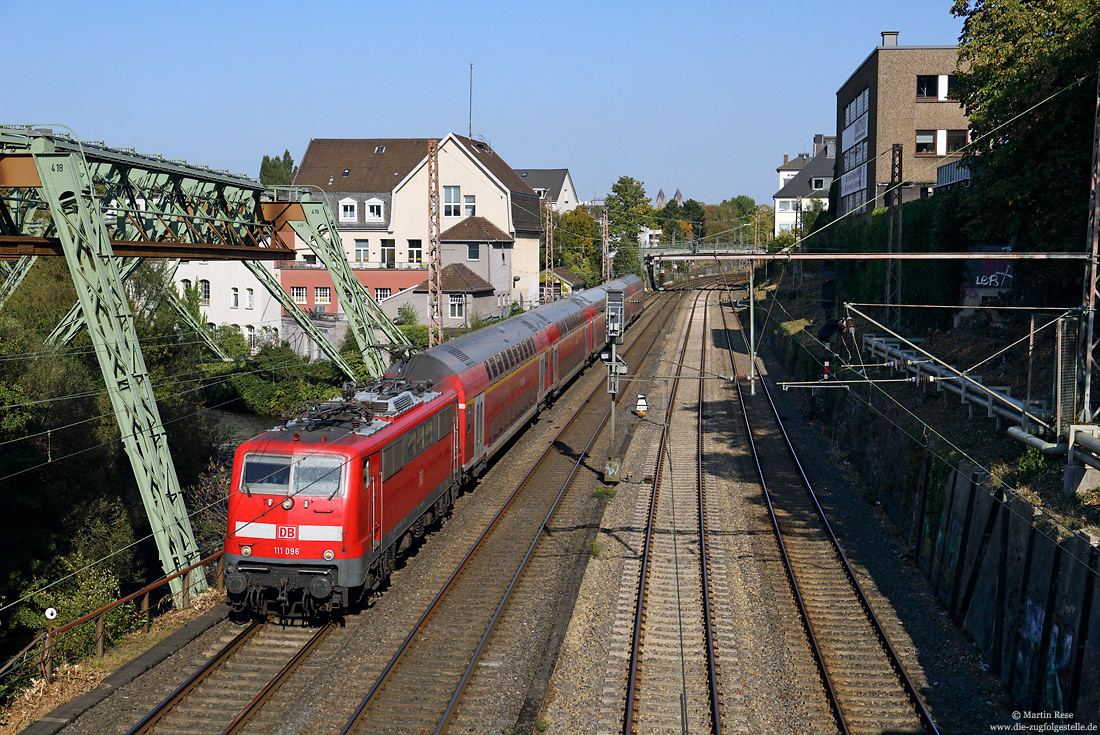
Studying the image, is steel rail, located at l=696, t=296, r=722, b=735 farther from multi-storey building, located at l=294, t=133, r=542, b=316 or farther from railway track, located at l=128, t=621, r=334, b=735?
multi-storey building, located at l=294, t=133, r=542, b=316

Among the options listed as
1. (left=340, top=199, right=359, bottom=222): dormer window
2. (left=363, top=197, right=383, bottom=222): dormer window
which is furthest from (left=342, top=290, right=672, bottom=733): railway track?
(left=340, top=199, right=359, bottom=222): dormer window

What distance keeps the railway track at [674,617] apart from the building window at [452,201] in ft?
138

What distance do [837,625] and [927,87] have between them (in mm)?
39292

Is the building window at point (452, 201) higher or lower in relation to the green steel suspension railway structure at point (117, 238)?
higher

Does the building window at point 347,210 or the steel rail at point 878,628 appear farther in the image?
the building window at point 347,210

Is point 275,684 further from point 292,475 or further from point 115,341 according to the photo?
point 115,341

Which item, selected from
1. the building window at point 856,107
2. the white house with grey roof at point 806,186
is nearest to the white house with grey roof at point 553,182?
the white house with grey roof at point 806,186

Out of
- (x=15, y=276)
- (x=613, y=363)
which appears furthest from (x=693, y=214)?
(x=15, y=276)

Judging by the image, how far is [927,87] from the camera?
46.8 meters

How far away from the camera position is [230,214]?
84.5 feet

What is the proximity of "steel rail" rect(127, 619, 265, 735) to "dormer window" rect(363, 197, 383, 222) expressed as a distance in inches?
2075

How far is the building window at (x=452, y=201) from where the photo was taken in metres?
66.5

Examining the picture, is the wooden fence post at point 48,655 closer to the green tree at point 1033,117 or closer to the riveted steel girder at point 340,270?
the riveted steel girder at point 340,270

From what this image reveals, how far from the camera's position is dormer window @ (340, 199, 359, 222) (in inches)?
2586
